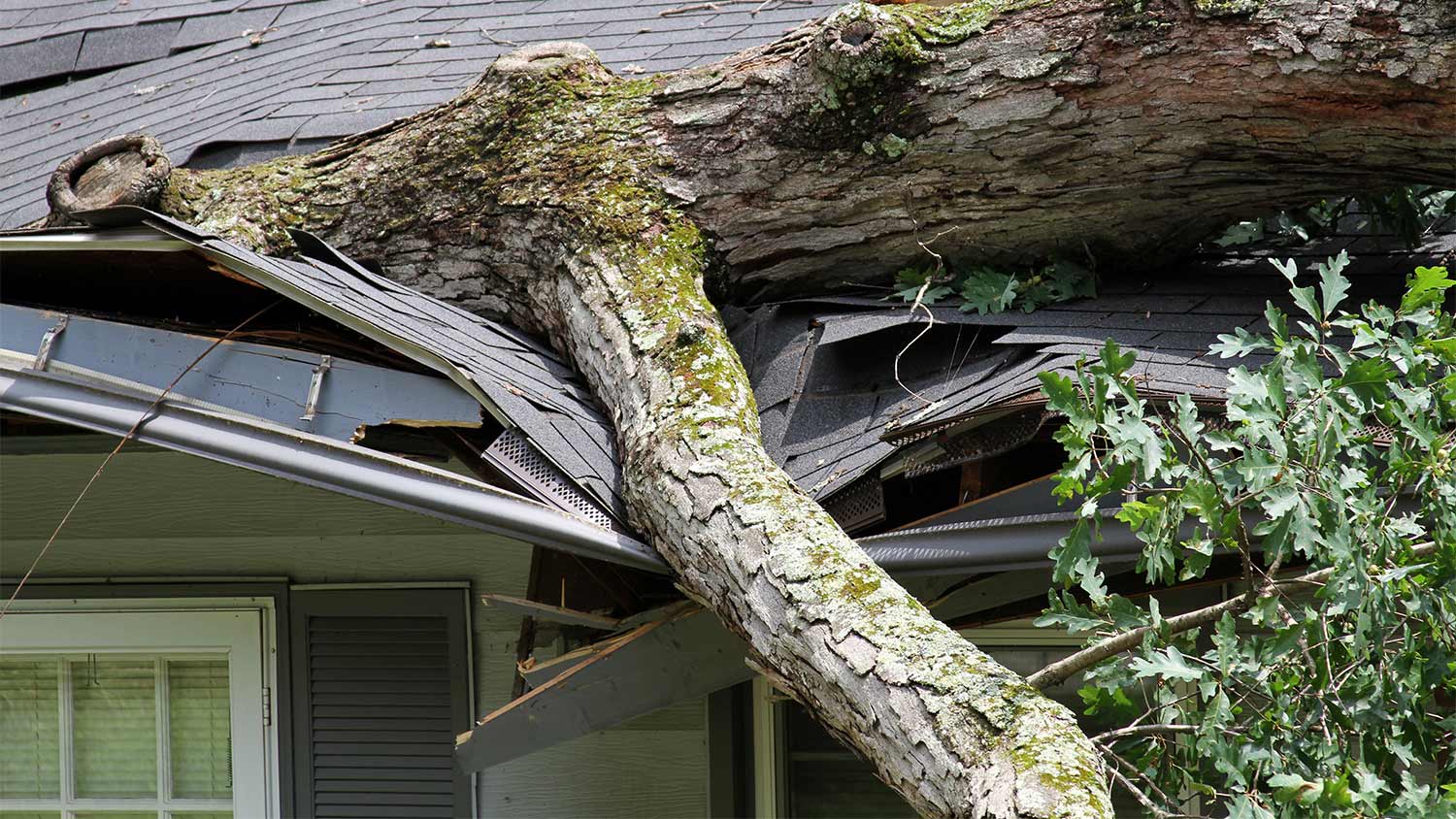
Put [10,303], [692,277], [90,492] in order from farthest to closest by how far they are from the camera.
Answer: [90,492] < [692,277] < [10,303]

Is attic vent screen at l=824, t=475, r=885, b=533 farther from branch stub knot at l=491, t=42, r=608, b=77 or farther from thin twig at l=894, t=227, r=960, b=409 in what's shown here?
branch stub knot at l=491, t=42, r=608, b=77

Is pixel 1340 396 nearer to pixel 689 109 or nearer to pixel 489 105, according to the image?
pixel 689 109

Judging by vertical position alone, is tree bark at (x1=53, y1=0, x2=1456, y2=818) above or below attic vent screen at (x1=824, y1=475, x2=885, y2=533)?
above

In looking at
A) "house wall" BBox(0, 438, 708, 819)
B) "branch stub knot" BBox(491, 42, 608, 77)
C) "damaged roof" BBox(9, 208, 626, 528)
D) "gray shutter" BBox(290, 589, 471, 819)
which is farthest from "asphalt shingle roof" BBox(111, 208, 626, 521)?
"gray shutter" BBox(290, 589, 471, 819)

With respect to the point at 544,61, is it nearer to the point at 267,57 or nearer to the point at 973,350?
the point at 973,350

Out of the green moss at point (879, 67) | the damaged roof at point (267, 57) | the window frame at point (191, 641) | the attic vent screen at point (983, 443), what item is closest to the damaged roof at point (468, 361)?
the attic vent screen at point (983, 443)

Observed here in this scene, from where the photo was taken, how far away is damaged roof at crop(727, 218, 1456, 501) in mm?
2768

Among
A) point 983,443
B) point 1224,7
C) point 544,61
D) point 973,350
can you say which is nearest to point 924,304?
point 973,350

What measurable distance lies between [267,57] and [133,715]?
2749 millimetres

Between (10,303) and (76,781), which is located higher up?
(10,303)

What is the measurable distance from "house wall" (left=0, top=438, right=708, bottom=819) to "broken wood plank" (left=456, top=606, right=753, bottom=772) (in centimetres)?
87

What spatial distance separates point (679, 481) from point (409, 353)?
68cm

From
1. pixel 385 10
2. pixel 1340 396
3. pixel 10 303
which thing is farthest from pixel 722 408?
pixel 385 10

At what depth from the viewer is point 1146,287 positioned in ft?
10.8
